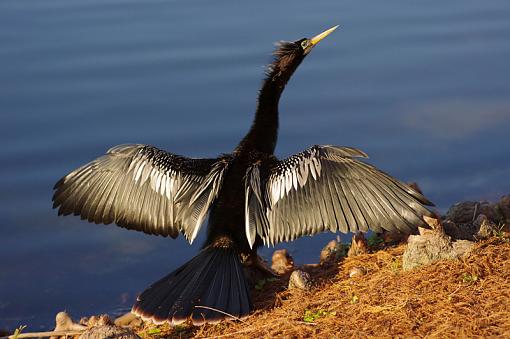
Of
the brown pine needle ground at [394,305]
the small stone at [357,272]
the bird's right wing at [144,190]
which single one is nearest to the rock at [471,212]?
the brown pine needle ground at [394,305]

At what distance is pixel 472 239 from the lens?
5355 mm

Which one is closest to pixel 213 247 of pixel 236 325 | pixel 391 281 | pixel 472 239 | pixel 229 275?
pixel 229 275

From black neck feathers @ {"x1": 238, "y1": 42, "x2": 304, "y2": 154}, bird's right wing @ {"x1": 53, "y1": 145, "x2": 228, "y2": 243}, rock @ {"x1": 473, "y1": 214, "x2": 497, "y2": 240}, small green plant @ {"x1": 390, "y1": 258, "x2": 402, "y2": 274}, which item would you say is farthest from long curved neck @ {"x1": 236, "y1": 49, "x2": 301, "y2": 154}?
rock @ {"x1": 473, "y1": 214, "x2": 497, "y2": 240}

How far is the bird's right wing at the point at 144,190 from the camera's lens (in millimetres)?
5578

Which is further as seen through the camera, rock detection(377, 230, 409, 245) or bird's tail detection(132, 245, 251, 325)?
rock detection(377, 230, 409, 245)

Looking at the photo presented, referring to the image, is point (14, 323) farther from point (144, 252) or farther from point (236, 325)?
point (236, 325)

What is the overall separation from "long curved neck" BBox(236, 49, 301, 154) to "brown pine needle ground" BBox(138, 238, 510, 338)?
1.17 meters

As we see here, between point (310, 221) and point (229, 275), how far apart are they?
2.01 feet

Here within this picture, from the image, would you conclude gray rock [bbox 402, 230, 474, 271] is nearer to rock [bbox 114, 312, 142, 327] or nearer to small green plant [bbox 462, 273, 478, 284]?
small green plant [bbox 462, 273, 478, 284]

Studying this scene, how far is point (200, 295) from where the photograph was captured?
486 cm

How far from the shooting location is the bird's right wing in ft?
18.3

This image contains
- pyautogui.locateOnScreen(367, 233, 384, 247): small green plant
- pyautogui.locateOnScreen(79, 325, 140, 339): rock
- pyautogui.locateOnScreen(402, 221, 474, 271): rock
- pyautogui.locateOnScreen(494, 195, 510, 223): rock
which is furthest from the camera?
pyautogui.locateOnScreen(494, 195, 510, 223): rock

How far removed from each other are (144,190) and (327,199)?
50.3 inches

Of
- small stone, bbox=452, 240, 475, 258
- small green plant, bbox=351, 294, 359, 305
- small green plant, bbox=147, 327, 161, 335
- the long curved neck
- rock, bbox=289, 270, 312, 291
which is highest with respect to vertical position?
the long curved neck
